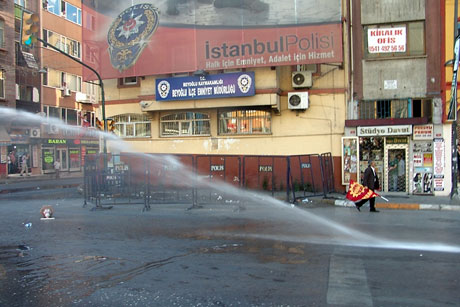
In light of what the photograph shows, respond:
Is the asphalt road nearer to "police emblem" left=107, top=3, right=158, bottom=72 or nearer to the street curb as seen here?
the street curb

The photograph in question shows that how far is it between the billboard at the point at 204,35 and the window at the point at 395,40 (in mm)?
2078

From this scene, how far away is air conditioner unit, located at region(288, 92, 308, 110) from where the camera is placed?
1928cm

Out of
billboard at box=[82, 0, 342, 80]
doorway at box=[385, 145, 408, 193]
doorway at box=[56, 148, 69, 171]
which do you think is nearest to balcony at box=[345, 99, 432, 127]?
doorway at box=[385, 145, 408, 193]

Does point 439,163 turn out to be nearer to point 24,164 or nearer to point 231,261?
point 231,261

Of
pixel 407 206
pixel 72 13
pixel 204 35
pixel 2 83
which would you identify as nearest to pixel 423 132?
pixel 407 206

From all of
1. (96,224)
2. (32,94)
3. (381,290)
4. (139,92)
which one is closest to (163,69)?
(139,92)

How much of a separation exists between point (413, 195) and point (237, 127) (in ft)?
26.4

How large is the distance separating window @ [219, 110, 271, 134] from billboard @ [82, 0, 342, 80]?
231 cm

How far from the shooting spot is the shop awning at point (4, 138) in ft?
112

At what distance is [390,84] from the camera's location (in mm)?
Answer: 19281

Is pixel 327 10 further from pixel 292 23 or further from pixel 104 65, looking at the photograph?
pixel 104 65

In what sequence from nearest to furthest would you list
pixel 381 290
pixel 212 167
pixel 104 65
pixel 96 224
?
pixel 381 290 → pixel 96 224 → pixel 212 167 → pixel 104 65

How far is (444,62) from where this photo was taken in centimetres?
1867

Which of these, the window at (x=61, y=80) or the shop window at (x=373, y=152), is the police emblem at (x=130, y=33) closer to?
the shop window at (x=373, y=152)
